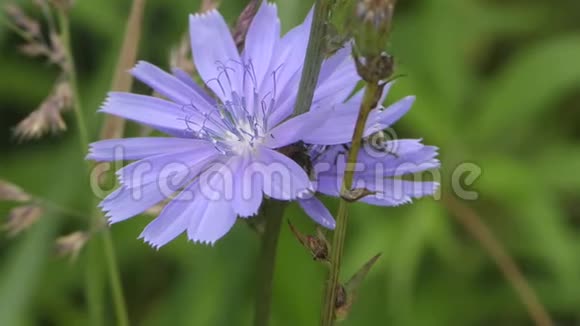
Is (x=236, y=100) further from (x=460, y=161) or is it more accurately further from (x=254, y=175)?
(x=460, y=161)

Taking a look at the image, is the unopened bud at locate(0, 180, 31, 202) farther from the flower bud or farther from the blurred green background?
the flower bud

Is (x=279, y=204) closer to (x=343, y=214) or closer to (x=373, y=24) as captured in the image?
(x=343, y=214)

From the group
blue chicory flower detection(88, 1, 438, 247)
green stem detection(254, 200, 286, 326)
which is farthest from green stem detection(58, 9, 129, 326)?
green stem detection(254, 200, 286, 326)

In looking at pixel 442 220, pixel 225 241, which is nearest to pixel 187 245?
pixel 225 241

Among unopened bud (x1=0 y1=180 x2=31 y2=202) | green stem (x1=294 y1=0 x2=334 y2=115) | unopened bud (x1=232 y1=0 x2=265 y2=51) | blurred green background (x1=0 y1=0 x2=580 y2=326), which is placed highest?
unopened bud (x1=232 y1=0 x2=265 y2=51)

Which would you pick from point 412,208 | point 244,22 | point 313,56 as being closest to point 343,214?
point 313,56

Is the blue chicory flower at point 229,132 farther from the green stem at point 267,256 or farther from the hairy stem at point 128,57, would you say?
the hairy stem at point 128,57
